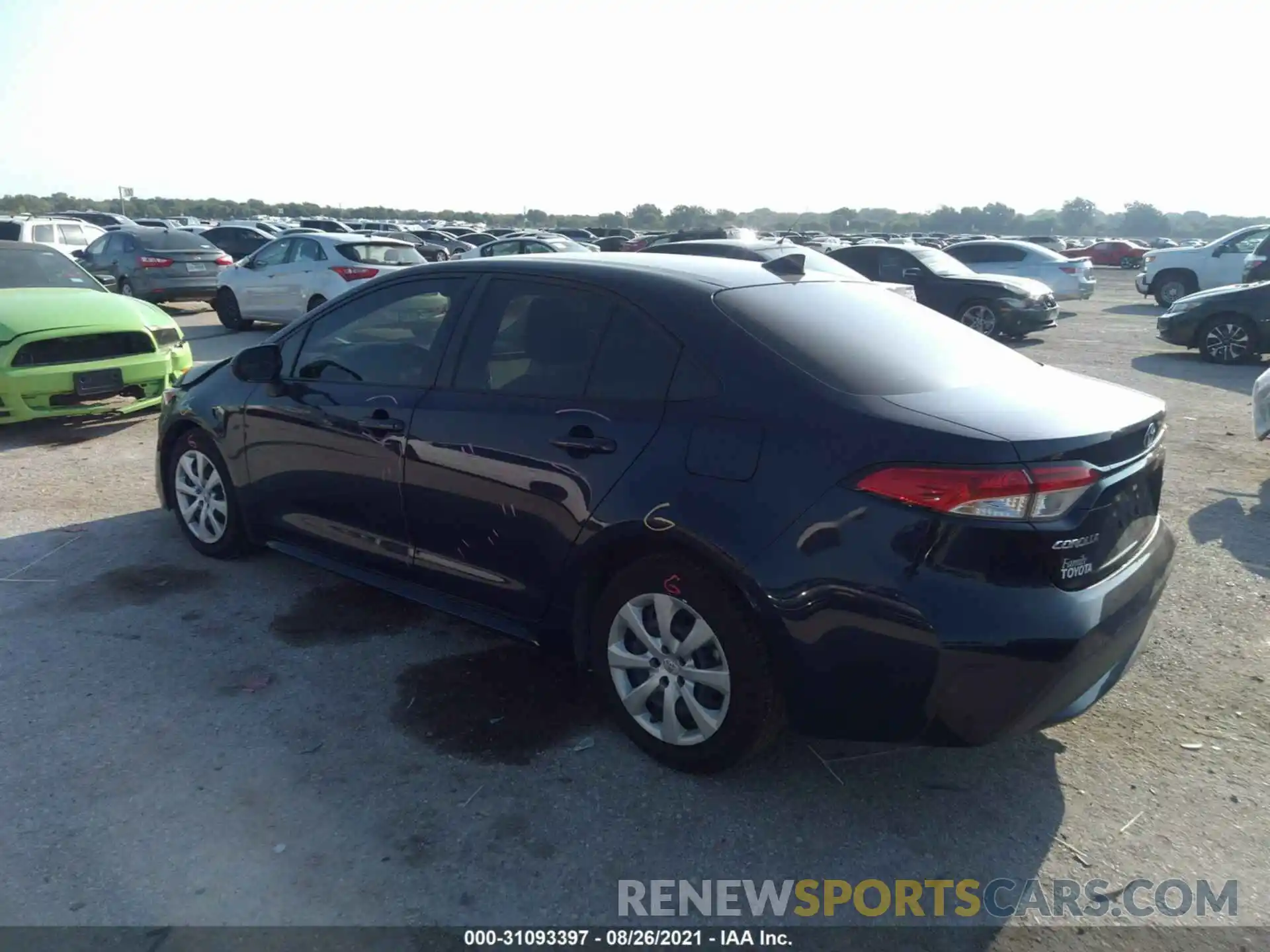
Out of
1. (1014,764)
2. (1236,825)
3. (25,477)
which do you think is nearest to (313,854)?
(1014,764)

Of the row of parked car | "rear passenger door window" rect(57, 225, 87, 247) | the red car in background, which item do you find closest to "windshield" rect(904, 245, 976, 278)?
the row of parked car

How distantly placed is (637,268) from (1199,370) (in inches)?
450

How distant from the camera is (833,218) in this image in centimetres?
10238

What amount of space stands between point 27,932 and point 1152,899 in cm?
309

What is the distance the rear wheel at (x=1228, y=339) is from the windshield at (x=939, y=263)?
→ 12.3ft

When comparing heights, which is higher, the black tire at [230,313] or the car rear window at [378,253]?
the car rear window at [378,253]

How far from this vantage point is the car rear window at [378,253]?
14016mm

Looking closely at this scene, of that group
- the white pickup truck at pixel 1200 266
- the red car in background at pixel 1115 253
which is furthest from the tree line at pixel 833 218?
the white pickup truck at pixel 1200 266

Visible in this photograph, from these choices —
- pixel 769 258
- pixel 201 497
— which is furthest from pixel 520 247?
pixel 201 497

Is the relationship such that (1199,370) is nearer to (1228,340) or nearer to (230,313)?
(1228,340)

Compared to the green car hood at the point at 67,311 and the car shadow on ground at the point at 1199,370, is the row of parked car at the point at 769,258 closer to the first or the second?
the car shadow on ground at the point at 1199,370

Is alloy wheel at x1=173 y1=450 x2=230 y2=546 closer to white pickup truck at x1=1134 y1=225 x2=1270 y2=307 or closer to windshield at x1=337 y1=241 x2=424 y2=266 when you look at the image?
windshield at x1=337 y1=241 x2=424 y2=266

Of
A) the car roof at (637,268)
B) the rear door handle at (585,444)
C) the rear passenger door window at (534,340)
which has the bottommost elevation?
the rear door handle at (585,444)

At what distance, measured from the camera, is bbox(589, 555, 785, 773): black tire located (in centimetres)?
305
